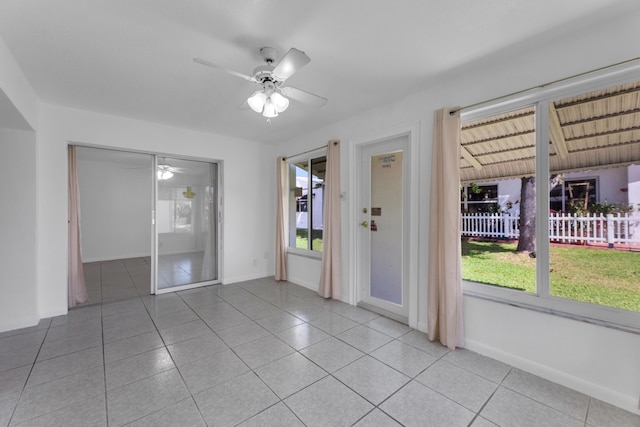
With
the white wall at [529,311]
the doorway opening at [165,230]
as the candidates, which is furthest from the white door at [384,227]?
the doorway opening at [165,230]

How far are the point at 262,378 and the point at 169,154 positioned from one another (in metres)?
3.50

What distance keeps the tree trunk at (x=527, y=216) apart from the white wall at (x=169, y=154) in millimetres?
3826

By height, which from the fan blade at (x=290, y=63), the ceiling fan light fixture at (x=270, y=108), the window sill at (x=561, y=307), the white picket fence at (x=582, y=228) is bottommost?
the window sill at (x=561, y=307)

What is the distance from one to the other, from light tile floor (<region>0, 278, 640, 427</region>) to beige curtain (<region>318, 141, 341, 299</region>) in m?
0.67

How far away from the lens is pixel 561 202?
2027 millimetres

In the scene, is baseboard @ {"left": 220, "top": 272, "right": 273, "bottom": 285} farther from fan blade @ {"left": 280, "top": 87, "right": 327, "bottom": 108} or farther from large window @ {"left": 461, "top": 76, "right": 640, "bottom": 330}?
large window @ {"left": 461, "top": 76, "right": 640, "bottom": 330}

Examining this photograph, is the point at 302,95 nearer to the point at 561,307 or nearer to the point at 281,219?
the point at 561,307

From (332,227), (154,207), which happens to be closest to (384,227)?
(332,227)

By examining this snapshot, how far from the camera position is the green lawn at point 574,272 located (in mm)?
1785

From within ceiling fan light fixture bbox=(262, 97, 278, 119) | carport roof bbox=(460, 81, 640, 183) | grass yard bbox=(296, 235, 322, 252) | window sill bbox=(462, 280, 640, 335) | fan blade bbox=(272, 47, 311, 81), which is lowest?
window sill bbox=(462, 280, 640, 335)

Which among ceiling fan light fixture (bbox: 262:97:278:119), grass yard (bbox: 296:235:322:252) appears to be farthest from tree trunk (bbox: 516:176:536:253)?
grass yard (bbox: 296:235:322:252)

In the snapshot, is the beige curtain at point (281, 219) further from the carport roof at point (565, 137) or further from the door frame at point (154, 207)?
the carport roof at point (565, 137)

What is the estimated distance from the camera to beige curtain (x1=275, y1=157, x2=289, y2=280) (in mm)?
4641

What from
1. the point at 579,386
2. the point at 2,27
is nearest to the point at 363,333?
the point at 579,386
